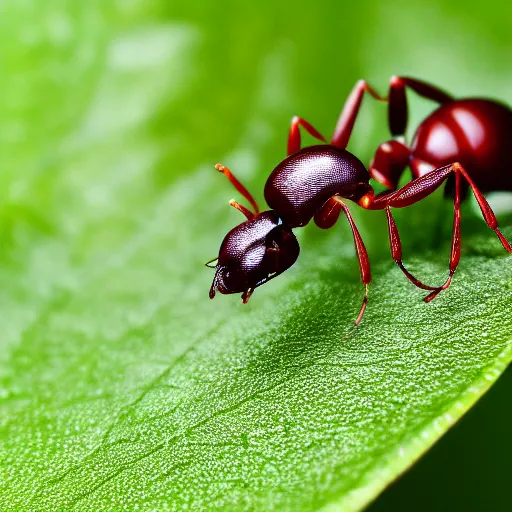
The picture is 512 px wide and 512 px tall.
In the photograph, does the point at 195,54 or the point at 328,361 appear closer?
the point at 328,361

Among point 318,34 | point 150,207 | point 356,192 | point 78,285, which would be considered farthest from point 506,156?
point 78,285

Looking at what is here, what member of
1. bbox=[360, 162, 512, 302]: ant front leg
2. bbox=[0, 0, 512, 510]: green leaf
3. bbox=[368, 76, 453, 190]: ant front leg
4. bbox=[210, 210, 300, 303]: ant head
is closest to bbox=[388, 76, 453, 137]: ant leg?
bbox=[368, 76, 453, 190]: ant front leg

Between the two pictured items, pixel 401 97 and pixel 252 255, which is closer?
pixel 252 255

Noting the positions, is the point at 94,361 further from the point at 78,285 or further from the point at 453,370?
the point at 453,370

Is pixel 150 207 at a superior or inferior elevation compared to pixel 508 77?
superior

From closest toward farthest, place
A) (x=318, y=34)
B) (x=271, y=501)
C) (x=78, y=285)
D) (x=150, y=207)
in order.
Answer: (x=271, y=501) → (x=78, y=285) → (x=150, y=207) → (x=318, y=34)

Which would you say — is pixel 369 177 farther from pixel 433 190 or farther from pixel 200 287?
pixel 200 287

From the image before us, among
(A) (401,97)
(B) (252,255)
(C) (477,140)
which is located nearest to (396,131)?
(A) (401,97)
